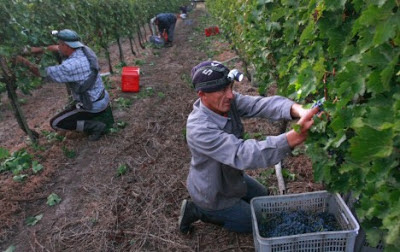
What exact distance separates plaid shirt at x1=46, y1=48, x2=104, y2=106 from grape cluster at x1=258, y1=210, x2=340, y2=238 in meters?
3.49

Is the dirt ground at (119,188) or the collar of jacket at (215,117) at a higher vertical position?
the collar of jacket at (215,117)

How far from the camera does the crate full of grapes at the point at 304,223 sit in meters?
2.24

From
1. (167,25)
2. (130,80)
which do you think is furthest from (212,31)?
(130,80)

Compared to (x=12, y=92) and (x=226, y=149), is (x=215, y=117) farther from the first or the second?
(x=12, y=92)

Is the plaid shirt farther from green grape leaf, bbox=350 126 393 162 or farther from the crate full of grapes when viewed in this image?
green grape leaf, bbox=350 126 393 162

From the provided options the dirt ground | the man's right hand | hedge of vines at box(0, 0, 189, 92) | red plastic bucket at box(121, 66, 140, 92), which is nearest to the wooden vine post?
hedge of vines at box(0, 0, 189, 92)

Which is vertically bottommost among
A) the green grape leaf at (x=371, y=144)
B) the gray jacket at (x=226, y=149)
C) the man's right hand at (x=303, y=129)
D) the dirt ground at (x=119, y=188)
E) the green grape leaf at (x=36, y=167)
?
the dirt ground at (x=119, y=188)

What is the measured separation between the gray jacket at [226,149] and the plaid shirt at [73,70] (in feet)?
9.00

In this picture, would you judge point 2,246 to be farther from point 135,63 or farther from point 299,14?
point 135,63

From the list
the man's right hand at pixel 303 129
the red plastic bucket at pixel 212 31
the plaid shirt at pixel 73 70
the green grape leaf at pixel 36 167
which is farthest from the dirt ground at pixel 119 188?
the red plastic bucket at pixel 212 31

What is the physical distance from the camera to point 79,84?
502cm

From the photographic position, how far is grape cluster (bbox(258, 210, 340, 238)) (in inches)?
97.1

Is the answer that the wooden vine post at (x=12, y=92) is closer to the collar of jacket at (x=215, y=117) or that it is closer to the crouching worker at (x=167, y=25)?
the collar of jacket at (x=215, y=117)

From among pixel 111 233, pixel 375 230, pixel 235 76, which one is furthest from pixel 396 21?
pixel 111 233
